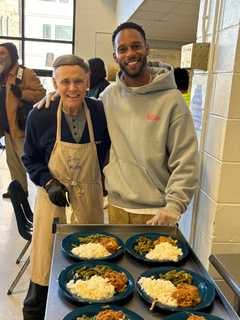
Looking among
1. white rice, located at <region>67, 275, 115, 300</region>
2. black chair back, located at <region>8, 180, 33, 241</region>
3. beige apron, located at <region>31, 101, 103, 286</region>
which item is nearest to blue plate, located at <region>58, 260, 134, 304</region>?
white rice, located at <region>67, 275, 115, 300</region>

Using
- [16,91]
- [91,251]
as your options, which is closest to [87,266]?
[91,251]

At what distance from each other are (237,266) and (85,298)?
596 millimetres

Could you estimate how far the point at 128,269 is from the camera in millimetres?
1010

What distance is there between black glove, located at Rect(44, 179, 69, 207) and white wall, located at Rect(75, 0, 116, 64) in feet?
18.3

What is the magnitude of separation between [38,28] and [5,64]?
449 cm

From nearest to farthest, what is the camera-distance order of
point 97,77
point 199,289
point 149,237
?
1. point 199,289
2. point 149,237
3. point 97,77

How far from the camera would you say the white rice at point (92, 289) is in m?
0.86

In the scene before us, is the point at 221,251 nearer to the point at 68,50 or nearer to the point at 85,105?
the point at 85,105

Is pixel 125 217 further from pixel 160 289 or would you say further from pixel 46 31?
pixel 46 31

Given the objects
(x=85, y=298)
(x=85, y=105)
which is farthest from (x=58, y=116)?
(x=85, y=298)

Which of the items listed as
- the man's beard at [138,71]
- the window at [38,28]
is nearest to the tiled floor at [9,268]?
the man's beard at [138,71]

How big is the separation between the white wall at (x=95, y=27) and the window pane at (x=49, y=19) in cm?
25

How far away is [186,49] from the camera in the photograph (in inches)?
61.6

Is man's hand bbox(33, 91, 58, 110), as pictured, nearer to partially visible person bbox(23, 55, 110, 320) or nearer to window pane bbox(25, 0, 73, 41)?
partially visible person bbox(23, 55, 110, 320)
